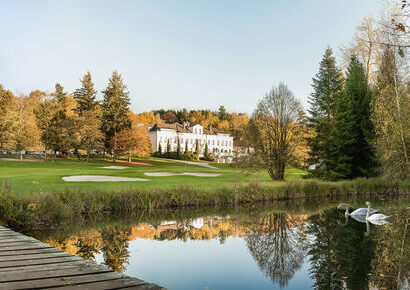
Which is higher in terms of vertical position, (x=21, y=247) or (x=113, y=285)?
(x=113, y=285)

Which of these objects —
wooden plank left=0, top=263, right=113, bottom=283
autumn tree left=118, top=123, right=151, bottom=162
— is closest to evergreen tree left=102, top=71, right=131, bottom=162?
autumn tree left=118, top=123, right=151, bottom=162

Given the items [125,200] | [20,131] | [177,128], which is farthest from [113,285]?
[177,128]

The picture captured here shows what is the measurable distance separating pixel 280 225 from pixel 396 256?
16.0 feet

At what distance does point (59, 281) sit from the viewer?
13.5 ft

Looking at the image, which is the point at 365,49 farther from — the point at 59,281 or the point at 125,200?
the point at 59,281

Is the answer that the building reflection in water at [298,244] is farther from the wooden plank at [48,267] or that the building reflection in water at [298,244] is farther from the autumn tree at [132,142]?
the autumn tree at [132,142]

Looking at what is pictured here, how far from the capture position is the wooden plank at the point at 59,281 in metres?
3.89

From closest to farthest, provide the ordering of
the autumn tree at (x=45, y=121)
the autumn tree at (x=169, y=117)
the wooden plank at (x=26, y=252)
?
the wooden plank at (x=26, y=252) → the autumn tree at (x=45, y=121) → the autumn tree at (x=169, y=117)

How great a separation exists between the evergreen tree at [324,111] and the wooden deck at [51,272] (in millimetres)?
26034

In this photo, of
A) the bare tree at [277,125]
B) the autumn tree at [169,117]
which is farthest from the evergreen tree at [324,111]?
the autumn tree at [169,117]

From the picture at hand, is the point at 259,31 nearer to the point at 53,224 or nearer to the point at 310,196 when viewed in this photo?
the point at 310,196

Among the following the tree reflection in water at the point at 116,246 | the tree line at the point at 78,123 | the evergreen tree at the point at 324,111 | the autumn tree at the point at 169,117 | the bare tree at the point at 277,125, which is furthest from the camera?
the autumn tree at the point at 169,117

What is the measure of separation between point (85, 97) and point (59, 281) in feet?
177

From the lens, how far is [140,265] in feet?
25.8
